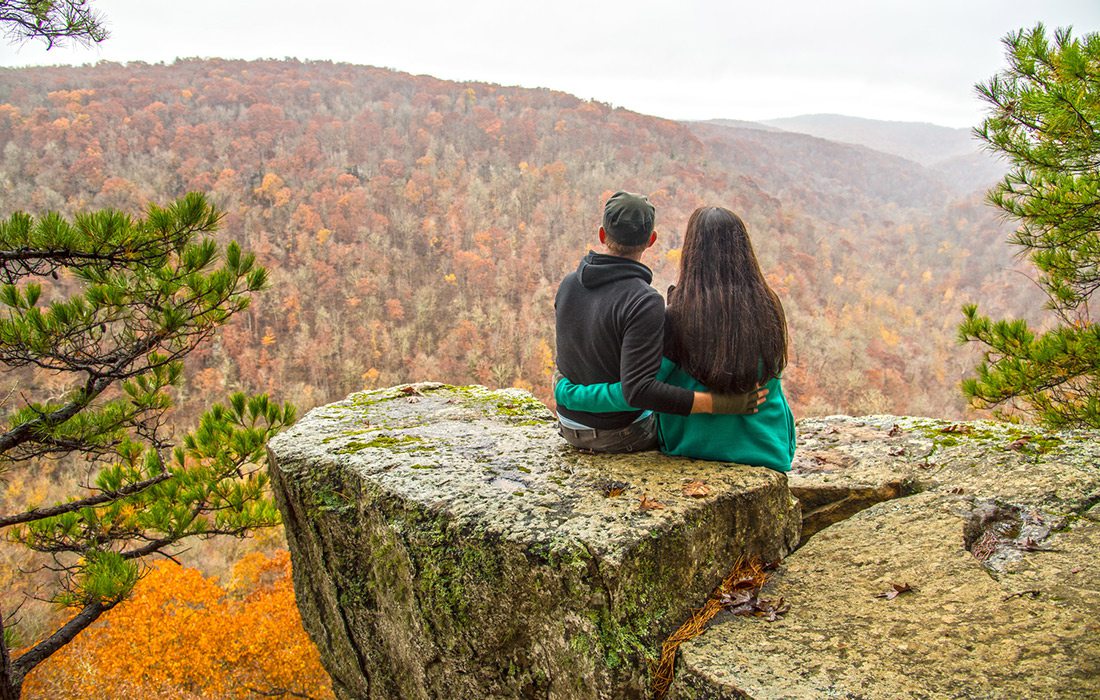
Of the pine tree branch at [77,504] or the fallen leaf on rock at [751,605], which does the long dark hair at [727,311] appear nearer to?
the fallen leaf on rock at [751,605]

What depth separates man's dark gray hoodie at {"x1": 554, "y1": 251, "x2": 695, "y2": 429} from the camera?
8.76 feet

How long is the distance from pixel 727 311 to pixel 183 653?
14.3m

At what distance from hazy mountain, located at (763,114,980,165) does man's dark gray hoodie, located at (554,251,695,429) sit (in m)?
122

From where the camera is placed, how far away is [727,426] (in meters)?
3.03

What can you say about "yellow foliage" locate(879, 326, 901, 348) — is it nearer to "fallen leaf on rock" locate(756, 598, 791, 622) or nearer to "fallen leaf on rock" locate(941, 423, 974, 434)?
"fallen leaf on rock" locate(941, 423, 974, 434)

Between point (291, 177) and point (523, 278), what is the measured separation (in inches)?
770

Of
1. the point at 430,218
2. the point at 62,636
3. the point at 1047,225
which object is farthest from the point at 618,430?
the point at 430,218

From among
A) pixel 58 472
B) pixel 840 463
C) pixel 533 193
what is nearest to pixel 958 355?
pixel 533 193

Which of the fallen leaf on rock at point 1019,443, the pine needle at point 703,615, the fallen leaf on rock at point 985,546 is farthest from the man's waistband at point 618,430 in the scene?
the fallen leaf on rock at point 1019,443

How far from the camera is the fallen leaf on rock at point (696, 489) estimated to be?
2654 millimetres

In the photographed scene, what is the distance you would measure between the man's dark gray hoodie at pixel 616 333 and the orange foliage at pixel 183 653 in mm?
10809

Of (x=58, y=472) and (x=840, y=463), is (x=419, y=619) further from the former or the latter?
(x=58, y=472)

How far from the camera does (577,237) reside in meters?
47.1

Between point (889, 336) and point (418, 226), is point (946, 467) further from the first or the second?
point (889, 336)
